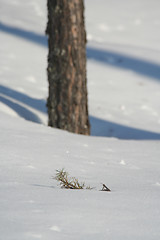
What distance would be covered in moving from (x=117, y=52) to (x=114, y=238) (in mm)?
8263

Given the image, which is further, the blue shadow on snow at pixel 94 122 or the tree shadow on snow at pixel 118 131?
the tree shadow on snow at pixel 118 131

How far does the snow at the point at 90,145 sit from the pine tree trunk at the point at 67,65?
43 centimetres

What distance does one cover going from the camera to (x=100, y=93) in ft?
27.9

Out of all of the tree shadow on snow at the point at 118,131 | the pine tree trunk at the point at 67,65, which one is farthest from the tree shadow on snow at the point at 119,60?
the pine tree trunk at the point at 67,65

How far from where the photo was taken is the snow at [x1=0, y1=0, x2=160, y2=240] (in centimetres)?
227

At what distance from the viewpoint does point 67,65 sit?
231 inches

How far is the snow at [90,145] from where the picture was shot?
227cm

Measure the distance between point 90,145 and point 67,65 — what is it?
153 centimetres

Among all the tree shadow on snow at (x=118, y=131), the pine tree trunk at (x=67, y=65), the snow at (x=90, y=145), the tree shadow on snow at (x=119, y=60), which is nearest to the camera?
the snow at (x=90, y=145)

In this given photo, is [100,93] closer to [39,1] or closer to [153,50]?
[153,50]

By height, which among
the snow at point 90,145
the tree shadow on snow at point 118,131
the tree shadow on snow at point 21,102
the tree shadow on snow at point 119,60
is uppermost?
the tree shadow on snow at point 119,60

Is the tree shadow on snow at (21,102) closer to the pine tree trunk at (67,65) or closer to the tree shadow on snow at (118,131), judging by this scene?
the pine tree trunk at (67,65)

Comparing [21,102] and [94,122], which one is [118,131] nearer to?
[94,122]

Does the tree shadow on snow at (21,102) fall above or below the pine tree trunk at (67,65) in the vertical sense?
below
